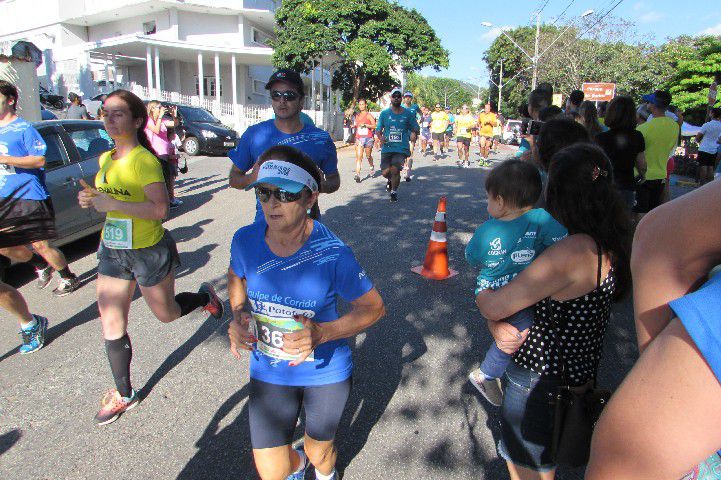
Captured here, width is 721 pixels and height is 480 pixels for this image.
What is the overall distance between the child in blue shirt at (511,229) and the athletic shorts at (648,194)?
4201 millimetres

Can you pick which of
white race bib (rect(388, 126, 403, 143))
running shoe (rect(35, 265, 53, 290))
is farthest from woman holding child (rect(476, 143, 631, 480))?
white race bib (rect(388, 126, 403, 143))

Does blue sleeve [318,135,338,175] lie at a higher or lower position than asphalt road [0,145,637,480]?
higher

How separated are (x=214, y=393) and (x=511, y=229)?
2.26 metres

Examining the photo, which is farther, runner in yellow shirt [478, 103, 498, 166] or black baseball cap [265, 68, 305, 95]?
runner in yellow shirt [478, 103, 498, 166]

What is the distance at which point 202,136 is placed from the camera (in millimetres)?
15797

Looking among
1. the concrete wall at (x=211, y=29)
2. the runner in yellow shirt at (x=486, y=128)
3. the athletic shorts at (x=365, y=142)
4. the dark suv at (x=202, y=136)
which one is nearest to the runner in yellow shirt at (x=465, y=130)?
the runner in yellow shirt at (x=486, y=128)

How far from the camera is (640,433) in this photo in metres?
0.76

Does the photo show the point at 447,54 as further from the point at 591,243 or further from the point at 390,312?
the point at 591,243

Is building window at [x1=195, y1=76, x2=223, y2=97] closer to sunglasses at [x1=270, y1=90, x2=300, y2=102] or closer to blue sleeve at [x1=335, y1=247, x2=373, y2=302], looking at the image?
sunglasses at [x1=270, y1=90, x2=300, y2=102]

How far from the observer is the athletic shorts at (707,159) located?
11.5 metres

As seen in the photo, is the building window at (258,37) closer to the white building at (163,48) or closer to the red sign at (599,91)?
the white building at (163,48)

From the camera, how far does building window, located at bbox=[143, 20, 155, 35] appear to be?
2888 cm

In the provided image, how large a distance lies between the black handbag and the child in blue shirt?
0.37 m

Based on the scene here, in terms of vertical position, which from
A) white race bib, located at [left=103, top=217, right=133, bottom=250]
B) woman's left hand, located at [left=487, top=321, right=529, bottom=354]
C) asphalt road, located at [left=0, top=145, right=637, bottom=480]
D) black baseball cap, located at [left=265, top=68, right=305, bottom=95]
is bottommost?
asphalt road, located at [left=0, top=145, right=637, bottom=480]
